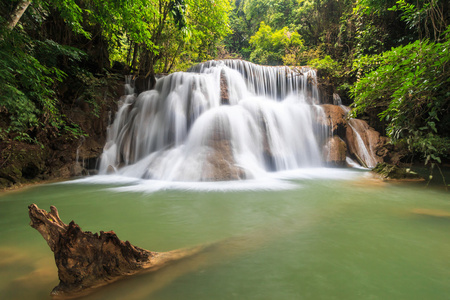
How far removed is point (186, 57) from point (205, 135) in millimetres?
12930

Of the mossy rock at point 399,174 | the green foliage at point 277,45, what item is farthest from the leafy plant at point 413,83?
the green foliage at point 277,45

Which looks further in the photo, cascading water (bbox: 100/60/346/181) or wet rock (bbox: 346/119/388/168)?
wet rock (bbox: 346/119/388/168)

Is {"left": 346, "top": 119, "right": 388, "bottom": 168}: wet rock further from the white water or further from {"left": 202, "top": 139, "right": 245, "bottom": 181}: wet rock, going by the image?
{"left": 202, "top": 139, "right": 245, "bottom": 181}: wet rock

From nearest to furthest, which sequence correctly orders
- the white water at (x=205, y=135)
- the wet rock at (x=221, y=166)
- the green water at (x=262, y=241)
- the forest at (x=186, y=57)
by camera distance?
the green water at (x=262, y=241)
the forest at (x=186, y=57)
the wet rock at (x=221, y=166)
the white water at (x=205, y=135)

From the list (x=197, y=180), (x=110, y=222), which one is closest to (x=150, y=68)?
(x=197, y=180)

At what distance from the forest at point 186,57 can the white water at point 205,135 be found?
57.6 inches

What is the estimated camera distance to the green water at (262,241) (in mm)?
1728

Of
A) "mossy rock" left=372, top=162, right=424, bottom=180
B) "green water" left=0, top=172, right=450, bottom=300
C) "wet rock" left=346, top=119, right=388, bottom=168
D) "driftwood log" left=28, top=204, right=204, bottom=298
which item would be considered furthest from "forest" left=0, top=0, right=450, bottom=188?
"driftwood log" left=28, top=204, right=204, bottom=298

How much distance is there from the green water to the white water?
1979 mm

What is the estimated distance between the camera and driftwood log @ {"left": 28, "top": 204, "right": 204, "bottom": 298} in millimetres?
1594

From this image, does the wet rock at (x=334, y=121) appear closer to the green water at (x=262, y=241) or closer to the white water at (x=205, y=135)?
the white water at (x=205, y=135)

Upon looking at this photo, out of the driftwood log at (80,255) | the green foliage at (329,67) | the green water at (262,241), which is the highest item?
the green foliage at (329,67)

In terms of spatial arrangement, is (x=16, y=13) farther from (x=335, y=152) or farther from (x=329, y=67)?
(x=329, y=67)

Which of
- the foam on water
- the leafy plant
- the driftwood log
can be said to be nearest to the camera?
the driftwood log
